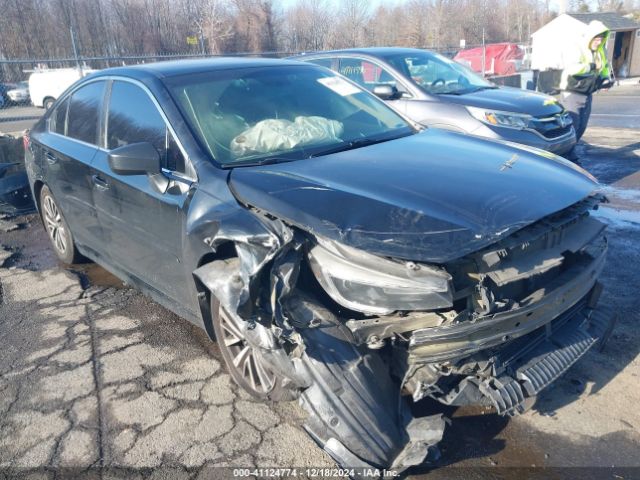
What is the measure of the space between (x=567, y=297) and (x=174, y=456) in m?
2.06

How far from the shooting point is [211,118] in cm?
339

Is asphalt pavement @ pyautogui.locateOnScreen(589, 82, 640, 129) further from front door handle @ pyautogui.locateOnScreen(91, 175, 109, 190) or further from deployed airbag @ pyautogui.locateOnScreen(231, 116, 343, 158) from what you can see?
front door handle @ pyautogui.locateOnScreen(91, 175, 109, 190)

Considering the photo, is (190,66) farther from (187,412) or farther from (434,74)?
(434,74)

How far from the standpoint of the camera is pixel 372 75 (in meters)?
7.38

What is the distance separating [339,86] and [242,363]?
7.21 ft

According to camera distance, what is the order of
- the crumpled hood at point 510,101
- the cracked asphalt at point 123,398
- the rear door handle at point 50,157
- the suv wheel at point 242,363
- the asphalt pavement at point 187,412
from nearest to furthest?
the asphalt pavement at point 187,412
the cracked asphalt at point 123,398
the suv wheel at point 242,363
the rear door handle at point 50,157
the crumpled hood at point 510,101

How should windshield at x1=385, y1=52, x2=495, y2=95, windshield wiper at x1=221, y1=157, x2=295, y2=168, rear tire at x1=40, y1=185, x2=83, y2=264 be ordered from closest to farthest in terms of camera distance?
windshield wiper at x1=221, y1=157, x2=295, y2=168 < rear tire at x1=40, y1=185, x2=83, y2=264 < windshield at x1=385, y1=52, x2=495, y2=95

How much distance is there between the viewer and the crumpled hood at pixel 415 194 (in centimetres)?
236

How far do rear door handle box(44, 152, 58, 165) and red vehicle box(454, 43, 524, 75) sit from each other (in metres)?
20.1

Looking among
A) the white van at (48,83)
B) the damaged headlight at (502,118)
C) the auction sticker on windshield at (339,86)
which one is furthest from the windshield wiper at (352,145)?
the white van at (48,83)

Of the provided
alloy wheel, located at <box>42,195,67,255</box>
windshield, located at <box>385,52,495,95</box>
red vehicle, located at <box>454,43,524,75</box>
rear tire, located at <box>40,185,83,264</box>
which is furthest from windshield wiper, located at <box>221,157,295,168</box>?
red vehicle, located at <box>454,43,524,75</box>

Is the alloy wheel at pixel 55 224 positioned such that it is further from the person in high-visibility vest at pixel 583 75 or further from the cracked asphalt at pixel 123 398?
the person in high-visibility vest at pixel 583 75

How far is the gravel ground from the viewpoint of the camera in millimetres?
2643

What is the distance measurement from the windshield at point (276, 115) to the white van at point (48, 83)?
19645 millimetres
